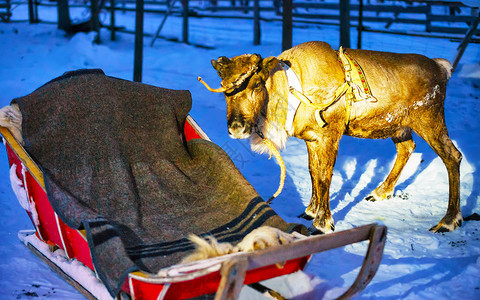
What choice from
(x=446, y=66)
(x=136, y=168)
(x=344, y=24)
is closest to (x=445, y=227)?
(x=446, y=66)

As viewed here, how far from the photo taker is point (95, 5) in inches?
517

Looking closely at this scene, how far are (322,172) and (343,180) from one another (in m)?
1.61

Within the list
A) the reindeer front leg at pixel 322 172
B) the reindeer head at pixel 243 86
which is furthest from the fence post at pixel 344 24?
the reindeer head at pixel 243 86

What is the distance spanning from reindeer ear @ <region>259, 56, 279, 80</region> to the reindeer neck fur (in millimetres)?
133

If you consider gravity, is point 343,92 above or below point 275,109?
above

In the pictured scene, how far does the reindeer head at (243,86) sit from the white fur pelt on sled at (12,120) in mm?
1500

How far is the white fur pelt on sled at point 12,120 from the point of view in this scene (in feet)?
12.3

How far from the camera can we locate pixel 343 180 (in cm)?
611

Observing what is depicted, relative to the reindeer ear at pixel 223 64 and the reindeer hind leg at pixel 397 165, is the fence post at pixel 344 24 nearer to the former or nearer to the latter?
the reindeer hind leg at pixel 397 165

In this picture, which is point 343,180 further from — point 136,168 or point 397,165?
point 136,168

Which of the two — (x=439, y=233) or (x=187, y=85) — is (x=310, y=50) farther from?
(x=187, y=85)

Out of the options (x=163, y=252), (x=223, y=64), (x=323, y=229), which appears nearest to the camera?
(x=163, y=252)

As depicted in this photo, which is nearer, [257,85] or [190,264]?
[190,264]

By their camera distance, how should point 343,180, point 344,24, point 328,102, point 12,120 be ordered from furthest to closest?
point 344,24
point 343,180
point 328,102
point 12,120
